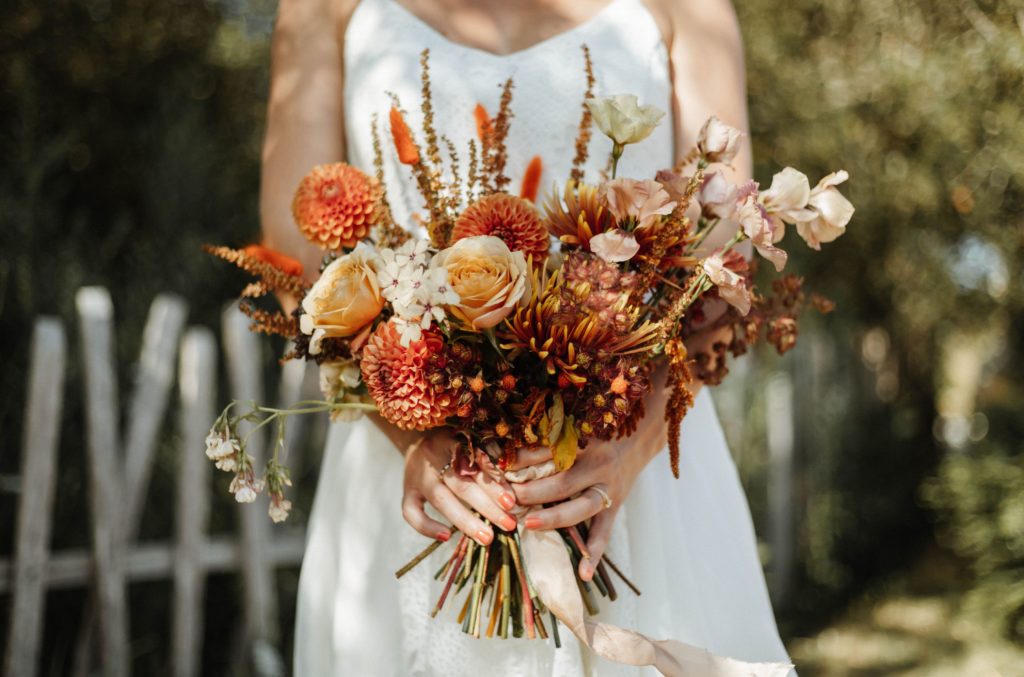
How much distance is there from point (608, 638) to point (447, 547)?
0.39 m

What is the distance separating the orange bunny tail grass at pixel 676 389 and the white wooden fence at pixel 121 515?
265 centimetres

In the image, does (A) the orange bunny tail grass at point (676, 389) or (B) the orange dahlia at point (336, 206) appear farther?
(B) the orange dahlia at point (336, 206)

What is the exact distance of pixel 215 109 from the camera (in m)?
5.99

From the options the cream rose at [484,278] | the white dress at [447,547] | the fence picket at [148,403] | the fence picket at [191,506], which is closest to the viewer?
→ the cream rose at [484,278]

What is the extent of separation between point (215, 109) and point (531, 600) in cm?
511

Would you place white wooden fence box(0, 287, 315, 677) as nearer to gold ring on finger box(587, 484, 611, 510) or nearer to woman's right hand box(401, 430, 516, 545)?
woman's right hand box(401, 430, 516, 545)

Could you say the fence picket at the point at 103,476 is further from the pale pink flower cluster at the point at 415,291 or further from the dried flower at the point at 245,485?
the pale pink flower cluster at the point at 415,291

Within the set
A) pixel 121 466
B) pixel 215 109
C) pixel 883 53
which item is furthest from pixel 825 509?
pixel 215 109

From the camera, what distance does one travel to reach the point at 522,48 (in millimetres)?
2018

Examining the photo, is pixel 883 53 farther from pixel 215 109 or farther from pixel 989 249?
pixel 215 109

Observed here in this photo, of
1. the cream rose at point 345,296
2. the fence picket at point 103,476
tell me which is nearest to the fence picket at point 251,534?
the fence picket at point 103,476

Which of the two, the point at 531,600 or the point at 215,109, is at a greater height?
the point at 215,109

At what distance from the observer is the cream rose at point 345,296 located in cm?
147

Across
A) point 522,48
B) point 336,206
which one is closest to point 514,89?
point 522,48
